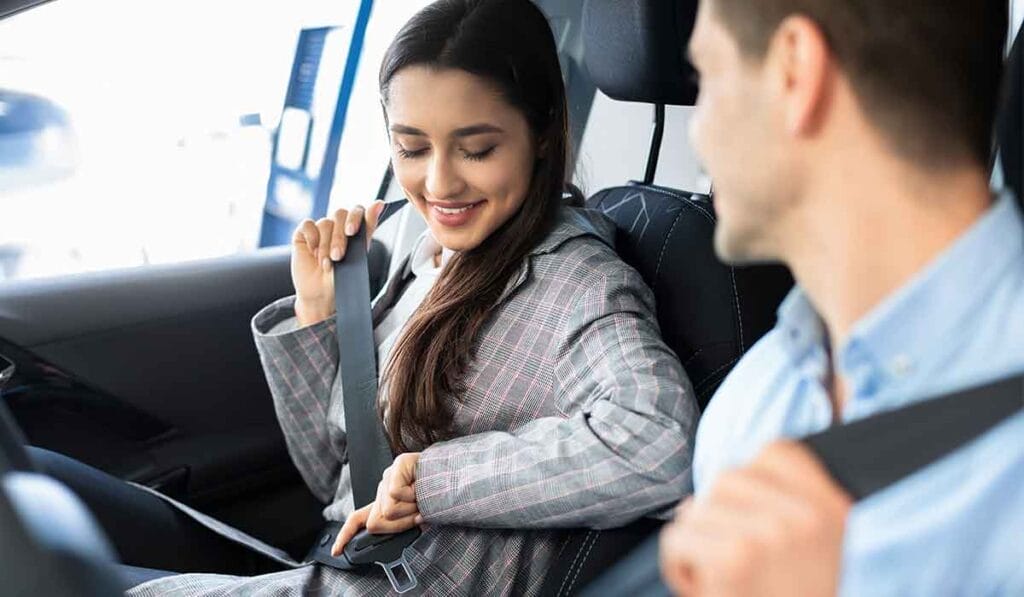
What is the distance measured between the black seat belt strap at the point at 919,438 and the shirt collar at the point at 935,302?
29 mm

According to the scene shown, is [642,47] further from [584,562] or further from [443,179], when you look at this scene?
[584,562]

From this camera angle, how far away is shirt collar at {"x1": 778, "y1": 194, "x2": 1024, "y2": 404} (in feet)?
1.76

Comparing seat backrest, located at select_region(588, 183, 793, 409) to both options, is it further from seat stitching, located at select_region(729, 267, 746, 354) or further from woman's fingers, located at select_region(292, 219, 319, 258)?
woman's fingers, located at select_region(292, 219, 319, 258)

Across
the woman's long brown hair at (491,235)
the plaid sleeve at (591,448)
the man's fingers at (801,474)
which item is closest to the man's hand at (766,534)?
the man's fingers at (801,474)

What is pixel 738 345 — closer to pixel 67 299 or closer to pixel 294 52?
pixel 67 299

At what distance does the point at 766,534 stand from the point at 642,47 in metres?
0.92

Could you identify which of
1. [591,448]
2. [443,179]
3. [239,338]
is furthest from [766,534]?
[239,338]

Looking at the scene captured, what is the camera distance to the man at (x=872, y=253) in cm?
51

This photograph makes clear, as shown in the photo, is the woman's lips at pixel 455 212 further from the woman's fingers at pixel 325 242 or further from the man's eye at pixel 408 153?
the woman's fingers at pixel 325 242

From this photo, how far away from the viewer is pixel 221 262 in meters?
1.81

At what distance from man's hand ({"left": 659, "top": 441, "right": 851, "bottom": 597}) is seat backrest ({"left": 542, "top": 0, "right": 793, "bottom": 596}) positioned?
60 centimetres

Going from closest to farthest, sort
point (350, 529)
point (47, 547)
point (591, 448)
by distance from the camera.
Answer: point (47, 547)
point (591, 448)
point (350, 529)

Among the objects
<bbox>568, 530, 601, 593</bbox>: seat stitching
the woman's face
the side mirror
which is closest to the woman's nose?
the woman's face

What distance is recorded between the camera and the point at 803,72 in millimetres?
548
